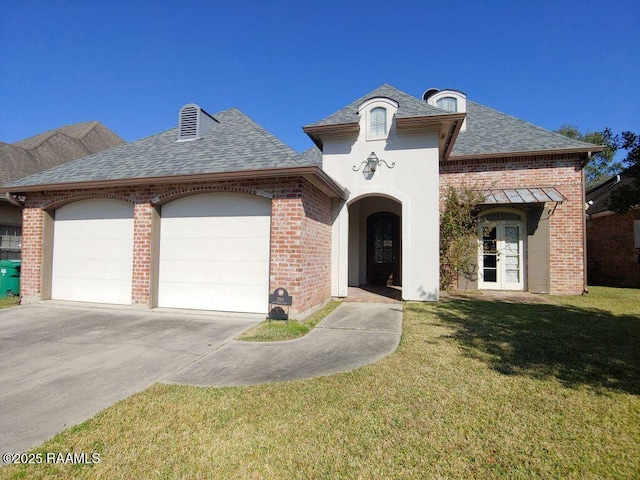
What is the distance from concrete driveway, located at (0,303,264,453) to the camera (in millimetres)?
2922

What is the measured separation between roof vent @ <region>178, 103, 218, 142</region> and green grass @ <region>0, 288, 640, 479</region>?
748 centimetres

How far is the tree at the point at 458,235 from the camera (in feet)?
34.6

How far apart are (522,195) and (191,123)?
1028 cm

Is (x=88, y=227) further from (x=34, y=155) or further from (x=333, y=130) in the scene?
(x=34, y=155)

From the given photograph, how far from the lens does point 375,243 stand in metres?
12.4

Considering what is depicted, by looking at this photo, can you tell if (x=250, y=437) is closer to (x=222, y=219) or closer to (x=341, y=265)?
(x=222, y=219)

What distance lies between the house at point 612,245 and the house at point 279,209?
5.35m

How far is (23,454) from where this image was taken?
7.78ft

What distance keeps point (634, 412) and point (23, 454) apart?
16.8ft

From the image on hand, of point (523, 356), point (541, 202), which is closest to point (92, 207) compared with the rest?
point (523, 356)

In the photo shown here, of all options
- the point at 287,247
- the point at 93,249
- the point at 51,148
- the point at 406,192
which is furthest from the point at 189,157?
the point at 51,148

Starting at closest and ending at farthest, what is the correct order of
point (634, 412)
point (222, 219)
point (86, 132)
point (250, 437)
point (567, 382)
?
point (250, 437), point (634, 412), point (567, 382), point (222, 219), point (86, 132)

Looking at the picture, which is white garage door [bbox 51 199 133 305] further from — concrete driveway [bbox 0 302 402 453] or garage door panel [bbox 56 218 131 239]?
concrete driveway [bbox 0 302 402 453]

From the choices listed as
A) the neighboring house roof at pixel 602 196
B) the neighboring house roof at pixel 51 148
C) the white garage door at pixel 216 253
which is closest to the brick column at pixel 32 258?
the white garage door at pixel 216 253
